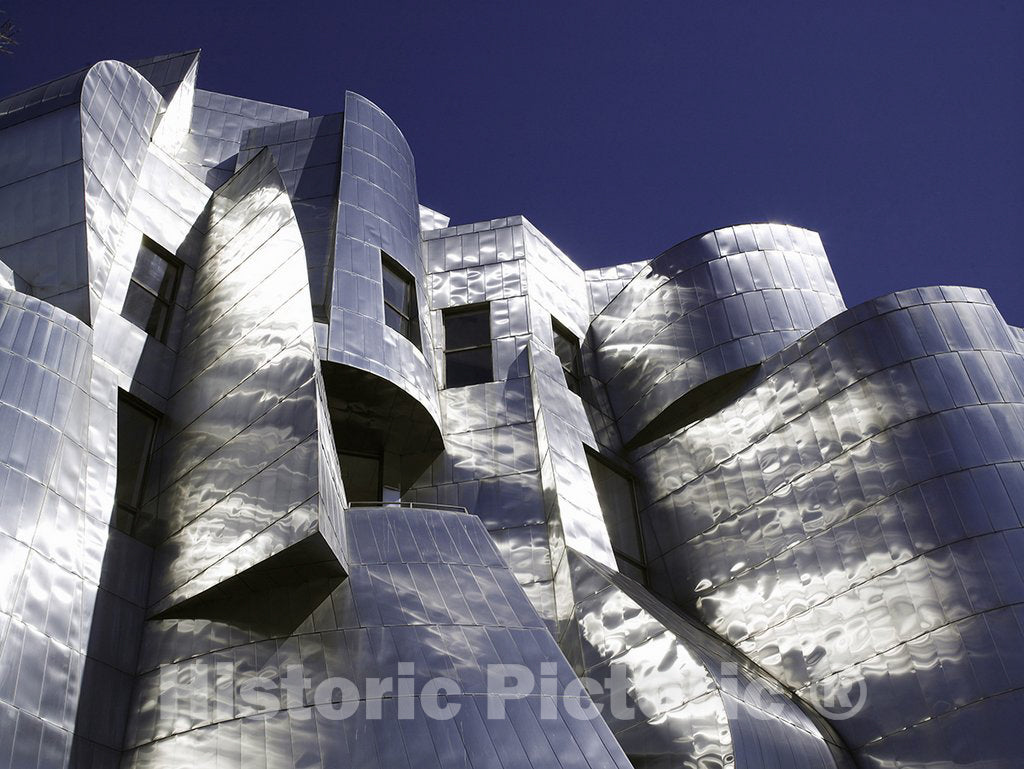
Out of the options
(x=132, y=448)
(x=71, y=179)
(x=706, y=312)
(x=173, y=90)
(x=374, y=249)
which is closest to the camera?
(x=132, y=448)

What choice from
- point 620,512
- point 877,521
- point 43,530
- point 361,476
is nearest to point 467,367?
point 361,476

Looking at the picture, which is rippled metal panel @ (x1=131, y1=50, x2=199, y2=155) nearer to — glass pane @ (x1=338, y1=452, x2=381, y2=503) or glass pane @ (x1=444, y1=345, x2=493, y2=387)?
glass pane @ (x1=444, y1=345, x2=493, y2=387)

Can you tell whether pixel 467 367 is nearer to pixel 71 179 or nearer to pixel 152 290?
pixel 152 290

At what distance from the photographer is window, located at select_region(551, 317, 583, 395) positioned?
83.5 feet

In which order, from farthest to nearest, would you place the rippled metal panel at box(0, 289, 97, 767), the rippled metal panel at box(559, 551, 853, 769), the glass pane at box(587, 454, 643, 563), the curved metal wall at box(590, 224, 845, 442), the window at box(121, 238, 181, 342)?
the curved metal wall at box(590, 224, 845, 442)
the glass pane at box(587, 454, 643, 563)
the window at box(121, 238, 181, 342)
the rippled metal panel at box(559, 551, 853, 769)
the rippled metal panel at box(0, 289, 97, 767)

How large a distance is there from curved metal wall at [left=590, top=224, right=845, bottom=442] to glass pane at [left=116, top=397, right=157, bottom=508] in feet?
36.5

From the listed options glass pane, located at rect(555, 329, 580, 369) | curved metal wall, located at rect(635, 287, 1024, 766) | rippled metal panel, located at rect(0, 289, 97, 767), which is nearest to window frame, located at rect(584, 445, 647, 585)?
curved metal wall, located at rect(635, 287, 1024, 766)

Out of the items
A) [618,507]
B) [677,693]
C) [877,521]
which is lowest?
[677,693]

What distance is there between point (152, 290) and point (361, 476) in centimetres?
549

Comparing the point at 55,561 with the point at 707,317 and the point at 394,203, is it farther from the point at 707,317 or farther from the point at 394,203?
the point at 707,317

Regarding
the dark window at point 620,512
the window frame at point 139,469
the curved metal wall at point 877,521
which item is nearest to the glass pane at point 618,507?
the dark window at point 620,512

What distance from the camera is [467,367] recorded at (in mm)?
23812

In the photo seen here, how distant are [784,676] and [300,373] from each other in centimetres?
998

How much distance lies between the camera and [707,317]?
24391 mm
